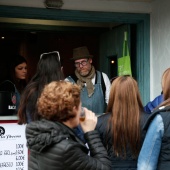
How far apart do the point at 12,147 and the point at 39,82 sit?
3.02ft

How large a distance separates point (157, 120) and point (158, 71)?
2.78 m

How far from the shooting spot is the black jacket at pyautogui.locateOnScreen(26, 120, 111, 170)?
2000 mm

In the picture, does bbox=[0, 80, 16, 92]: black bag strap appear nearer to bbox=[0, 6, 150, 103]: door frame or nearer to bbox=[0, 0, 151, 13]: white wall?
bbox=[0, 6, 150, 103]: door frame

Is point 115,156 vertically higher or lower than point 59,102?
lower

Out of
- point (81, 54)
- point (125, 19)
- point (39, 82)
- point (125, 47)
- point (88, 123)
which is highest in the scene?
point (125, 19)

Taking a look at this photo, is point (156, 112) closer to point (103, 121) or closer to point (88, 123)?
point (88, 123)

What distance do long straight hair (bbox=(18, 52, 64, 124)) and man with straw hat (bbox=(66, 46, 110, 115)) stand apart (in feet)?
3.60

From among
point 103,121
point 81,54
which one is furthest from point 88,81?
point 103,121

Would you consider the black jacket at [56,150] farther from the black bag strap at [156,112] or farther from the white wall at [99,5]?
the white wall at [99,5]

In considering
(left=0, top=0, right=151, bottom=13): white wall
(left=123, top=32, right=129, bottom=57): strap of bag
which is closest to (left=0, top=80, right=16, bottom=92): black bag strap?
(left=0, top=0, right=151, bottom=13): white wall

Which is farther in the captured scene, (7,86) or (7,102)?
(7,86)

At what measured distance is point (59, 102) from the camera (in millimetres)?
2125

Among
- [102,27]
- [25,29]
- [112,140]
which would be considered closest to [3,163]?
[112,140]

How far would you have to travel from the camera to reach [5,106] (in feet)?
12.8
